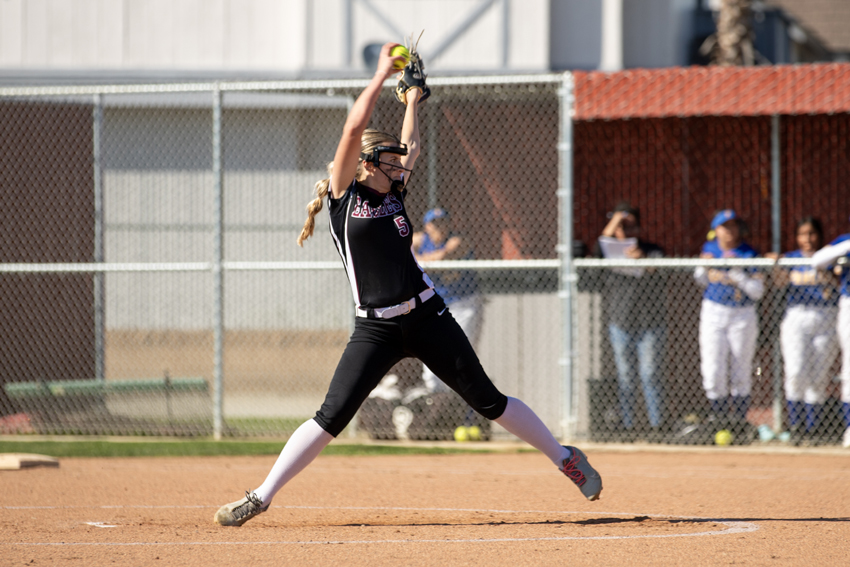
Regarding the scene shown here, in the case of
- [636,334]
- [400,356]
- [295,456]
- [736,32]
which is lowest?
[295,456]

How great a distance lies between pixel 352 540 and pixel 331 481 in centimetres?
242

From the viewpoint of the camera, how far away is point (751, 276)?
9.23 metres

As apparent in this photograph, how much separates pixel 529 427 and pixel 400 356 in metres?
0.81

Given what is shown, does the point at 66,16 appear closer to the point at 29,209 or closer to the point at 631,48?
the point at 29,209

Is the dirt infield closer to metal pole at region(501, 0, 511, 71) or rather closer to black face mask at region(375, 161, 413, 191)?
black face mask at region(375, 161, 413, 191)

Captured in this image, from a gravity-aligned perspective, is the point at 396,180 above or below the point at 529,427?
above

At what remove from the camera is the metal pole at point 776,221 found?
9.66m

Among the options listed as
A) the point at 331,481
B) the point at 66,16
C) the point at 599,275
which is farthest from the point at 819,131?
the point at 66,16

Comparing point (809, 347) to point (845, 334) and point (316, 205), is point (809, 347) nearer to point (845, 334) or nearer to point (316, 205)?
point (845, 334)

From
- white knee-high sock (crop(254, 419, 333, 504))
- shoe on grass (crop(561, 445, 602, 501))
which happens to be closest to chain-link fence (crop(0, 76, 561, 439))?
shoe on grass (crop(561, 445, 602, 501))

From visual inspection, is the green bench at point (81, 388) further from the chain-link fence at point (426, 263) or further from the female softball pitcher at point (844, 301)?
the female softball pitcher at point (844, 301)

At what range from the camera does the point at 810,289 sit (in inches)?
360

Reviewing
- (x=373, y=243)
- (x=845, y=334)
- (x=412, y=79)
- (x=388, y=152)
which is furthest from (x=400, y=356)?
(x=845, y=334)

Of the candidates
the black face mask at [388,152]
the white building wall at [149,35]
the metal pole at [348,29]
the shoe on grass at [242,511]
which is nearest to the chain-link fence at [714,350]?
the black face mask at [388,152]
